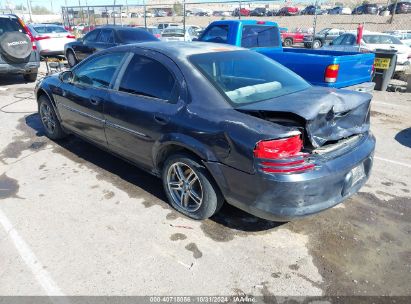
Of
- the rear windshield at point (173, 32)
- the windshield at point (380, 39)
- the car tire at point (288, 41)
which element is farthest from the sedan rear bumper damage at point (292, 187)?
the car tire at point (288, 41)

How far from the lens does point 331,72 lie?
225 inches

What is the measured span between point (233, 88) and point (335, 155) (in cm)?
108

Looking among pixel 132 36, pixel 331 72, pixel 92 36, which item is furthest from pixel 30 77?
pixel 331 72

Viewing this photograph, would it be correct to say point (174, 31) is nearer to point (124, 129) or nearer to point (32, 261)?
point (124, 129)

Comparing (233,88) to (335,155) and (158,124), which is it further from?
(335,155)

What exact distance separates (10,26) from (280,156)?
9028 millimetres

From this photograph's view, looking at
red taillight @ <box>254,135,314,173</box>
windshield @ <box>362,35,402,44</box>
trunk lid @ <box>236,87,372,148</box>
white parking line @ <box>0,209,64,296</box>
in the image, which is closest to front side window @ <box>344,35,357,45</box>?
windshield @ <box>362,35,402,44</box>

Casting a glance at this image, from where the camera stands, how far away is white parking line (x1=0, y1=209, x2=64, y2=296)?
2625mm

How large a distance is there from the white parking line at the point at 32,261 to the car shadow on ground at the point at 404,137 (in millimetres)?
5431

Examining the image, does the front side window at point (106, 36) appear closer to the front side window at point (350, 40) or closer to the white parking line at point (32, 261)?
the white parking line at point (32, 261)

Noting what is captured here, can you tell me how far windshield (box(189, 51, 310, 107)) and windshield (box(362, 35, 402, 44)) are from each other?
1242cm

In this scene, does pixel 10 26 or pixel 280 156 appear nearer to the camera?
pixel 280 156

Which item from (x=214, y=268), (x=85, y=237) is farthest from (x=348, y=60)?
(x=85, y=237)

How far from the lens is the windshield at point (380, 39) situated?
1417cm
